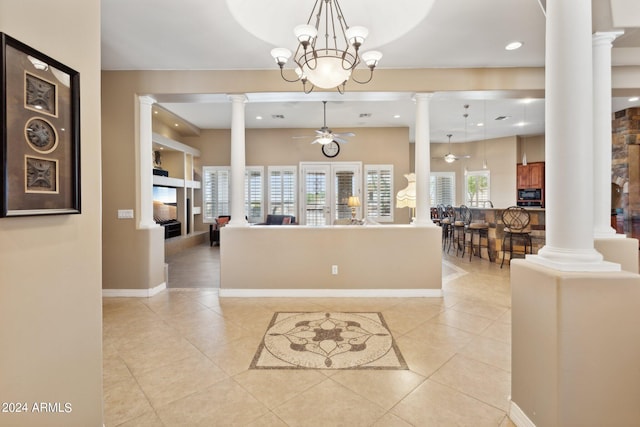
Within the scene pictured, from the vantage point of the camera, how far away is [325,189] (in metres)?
8.42

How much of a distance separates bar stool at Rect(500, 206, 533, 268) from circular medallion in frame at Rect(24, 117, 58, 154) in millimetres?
6383

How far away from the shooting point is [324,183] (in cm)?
843

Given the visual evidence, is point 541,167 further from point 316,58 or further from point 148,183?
point 148,183

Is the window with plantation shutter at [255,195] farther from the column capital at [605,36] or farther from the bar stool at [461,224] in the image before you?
the column capital at [605,36]

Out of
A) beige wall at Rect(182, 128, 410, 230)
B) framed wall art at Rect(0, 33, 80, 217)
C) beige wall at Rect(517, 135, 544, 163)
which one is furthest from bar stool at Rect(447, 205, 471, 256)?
framed wall art at Rect(0, 33, 80, 217)

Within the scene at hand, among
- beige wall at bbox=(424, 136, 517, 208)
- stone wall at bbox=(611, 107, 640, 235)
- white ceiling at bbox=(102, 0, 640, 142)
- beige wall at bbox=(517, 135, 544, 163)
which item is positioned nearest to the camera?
white ceiling at bbox=(102, 0, 640, 142)

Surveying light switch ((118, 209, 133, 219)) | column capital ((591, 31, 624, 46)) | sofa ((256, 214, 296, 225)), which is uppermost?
column capital ((591, 31, 624, 46))

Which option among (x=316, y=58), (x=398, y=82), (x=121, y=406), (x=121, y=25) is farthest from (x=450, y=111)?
(x=121, y=406)

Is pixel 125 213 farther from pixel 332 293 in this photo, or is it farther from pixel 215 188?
pixel 215 188

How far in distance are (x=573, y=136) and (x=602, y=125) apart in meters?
1.67

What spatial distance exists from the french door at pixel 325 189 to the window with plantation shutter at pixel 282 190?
0.89 ft

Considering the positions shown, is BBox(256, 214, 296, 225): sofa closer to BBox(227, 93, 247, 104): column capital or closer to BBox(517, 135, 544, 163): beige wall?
BBox(227, 93, 247, 104): column capital

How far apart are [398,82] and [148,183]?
3.92 m

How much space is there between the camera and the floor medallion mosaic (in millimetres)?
2373
